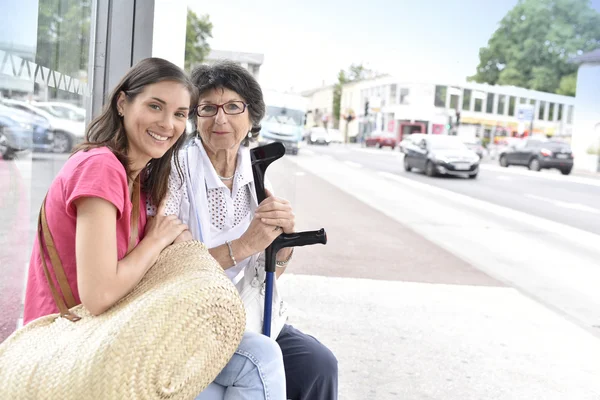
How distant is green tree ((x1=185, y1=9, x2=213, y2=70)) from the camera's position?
1314 inches

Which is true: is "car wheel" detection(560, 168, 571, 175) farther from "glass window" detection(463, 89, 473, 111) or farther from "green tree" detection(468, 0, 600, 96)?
"glass window" detection(463, 89, 473, 111)

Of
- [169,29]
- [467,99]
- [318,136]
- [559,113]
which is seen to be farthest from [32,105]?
[559,113]

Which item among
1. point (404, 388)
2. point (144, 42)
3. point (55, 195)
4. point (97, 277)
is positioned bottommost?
point (404, 388)

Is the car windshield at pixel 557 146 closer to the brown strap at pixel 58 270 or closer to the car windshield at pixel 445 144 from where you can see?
the car windshield at pixel 445 144

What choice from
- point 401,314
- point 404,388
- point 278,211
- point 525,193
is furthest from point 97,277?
point 525,193

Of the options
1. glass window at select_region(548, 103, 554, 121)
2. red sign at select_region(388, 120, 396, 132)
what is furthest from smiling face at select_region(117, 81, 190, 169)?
glass window at select_region(548, 103, 554, 121)

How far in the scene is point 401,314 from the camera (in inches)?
190

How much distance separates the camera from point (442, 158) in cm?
2255

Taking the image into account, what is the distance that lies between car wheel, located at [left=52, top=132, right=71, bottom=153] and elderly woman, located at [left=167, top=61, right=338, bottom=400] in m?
0.85

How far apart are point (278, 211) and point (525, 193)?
16624 millimetres

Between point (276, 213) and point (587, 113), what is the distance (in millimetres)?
41649

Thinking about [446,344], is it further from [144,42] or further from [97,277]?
[97,277]

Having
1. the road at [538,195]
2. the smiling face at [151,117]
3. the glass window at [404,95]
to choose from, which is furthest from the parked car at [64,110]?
the glass window at [404,95]

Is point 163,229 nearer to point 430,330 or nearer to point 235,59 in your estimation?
point 235,59
